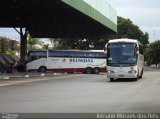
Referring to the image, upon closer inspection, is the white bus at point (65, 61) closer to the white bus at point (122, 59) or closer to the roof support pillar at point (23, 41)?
the roof support pillar at point (23, 41)

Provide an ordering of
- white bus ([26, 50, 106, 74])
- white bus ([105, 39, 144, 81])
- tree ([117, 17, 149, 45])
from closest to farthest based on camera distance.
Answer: white bus ([105, 39, 144, 81]) → white bus ([26, 50, 106, 74]) → tree ([117, 17, 149, 45])

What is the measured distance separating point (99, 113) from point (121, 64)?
22.1 meters

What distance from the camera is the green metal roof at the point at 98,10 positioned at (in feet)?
152

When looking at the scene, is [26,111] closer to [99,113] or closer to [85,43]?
[99,113]

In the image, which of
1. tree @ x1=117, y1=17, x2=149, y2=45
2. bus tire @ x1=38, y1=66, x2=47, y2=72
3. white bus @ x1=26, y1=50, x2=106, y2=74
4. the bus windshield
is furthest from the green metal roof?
tree @ x1=117, y1=17, x2=149, y2=45

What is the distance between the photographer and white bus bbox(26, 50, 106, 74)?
2514 inches

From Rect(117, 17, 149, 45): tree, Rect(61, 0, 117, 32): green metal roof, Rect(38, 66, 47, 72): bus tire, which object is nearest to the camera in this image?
Rect(61, 0, 117, 32): green metal roof

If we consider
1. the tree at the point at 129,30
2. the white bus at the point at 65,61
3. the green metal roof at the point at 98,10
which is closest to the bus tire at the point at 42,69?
the white bus at the point at 65,61

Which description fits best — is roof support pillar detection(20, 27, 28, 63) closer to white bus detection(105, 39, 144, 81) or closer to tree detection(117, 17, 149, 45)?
white bus detection(105, 39, 144, 81)

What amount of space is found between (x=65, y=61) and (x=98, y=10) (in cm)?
1018

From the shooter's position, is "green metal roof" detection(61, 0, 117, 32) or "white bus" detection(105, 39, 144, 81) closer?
"white bus" detection(105, 39, 144, 81)

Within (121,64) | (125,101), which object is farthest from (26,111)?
(121,64)

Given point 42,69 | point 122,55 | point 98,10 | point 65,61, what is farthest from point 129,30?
point 122,55

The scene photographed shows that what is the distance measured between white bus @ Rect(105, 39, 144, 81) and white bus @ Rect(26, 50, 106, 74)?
27654 millimetres
